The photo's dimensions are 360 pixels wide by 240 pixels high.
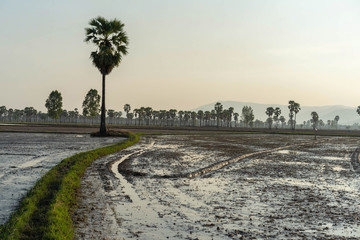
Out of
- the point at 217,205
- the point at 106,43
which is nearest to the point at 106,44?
the point at 106,43

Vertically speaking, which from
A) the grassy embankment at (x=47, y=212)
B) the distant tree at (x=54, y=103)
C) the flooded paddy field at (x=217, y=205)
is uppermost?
the distant tree at (x=54, y=103)

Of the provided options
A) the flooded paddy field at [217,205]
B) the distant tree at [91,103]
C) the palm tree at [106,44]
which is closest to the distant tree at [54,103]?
the distant tree at [91,103]

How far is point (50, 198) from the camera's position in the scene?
404 inches

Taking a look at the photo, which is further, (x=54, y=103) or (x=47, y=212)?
(x=54, y=103)

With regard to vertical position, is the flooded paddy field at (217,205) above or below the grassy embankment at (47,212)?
below

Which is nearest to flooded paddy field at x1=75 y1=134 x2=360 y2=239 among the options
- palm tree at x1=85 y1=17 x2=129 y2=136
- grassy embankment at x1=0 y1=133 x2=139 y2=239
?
grassy embankment at x1=0 y1=133 x2=139 y2=239

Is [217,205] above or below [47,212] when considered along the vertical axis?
below

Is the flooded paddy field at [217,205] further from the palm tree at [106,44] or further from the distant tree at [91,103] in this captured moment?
the distant tree at [91,103]

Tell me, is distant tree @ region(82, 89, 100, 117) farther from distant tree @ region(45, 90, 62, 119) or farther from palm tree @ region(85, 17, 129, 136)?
palm tree @ region(85, 17, 129, 136)

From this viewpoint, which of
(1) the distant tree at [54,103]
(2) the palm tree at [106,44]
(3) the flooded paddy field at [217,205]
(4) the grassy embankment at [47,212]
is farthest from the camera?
(1) the distant tree at [54,103]

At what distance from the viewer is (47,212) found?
841 centimetres

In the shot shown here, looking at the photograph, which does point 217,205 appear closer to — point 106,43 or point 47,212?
point 47,212

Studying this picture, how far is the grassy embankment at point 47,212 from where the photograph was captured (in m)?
7.12

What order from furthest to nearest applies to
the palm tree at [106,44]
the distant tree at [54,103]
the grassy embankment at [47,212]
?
the distant tree at [54,103], the palm tree at [106,44], the grassy embankment at [47,212]
